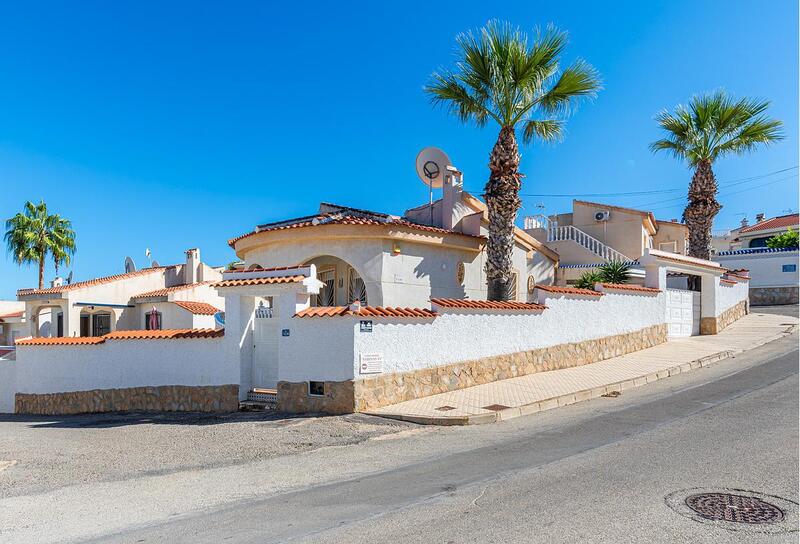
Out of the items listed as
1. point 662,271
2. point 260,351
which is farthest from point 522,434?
point 662,271

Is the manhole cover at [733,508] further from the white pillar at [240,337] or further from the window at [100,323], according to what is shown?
the window at [100,323]

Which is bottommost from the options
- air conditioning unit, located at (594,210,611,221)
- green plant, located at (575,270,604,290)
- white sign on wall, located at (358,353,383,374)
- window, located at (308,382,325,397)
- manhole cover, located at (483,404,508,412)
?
manhole cover, located at (483,404,508,412)

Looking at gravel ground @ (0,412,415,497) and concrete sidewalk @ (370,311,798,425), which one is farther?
concrete sidewalk @ (370,311,798,425)

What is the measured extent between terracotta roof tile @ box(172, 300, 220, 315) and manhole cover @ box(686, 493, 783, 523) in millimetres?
20940

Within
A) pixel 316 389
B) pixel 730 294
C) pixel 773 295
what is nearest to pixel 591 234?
pixel 730 294

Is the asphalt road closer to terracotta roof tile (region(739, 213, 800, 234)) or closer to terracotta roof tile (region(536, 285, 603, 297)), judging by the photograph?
terracotta roof tile (region(536, 285, 603, 297))

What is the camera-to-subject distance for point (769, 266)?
2889 cm

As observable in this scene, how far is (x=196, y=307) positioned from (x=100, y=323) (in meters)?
6.04

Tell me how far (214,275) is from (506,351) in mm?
19593

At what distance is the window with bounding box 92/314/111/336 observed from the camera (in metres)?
25.3

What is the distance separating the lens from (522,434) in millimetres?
8414

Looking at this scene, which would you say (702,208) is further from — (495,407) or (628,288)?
(495,407)

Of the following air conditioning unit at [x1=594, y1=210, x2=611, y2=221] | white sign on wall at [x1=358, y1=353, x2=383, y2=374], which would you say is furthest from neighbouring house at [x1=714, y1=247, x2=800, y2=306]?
white sign on wall at [x1=358, y1=353, x2=383, y2=374]

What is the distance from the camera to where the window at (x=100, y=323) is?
25.3 metres
